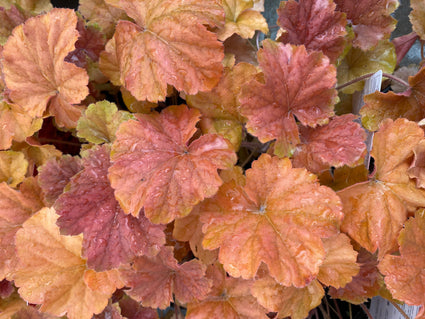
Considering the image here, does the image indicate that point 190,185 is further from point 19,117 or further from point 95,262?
point 19,117

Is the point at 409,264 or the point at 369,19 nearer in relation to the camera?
the point at 409,264

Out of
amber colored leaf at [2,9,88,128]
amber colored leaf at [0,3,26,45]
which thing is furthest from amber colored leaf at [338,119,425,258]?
amber colored leaf at [0,3,26,45]

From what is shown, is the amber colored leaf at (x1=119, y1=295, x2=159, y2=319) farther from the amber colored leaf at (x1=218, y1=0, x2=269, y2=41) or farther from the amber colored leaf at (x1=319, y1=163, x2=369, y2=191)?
the amber colored leaf at (x1=218, y1=0, x2=269, y2=41)

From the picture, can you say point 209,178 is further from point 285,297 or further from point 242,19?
point 242,19

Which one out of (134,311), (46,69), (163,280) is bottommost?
(134,311)

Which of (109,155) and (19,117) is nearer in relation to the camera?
(109,155)

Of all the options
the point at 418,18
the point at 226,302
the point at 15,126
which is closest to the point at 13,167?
the point at 15,126

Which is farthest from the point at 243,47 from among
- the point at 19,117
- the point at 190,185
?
the point at 19,117
